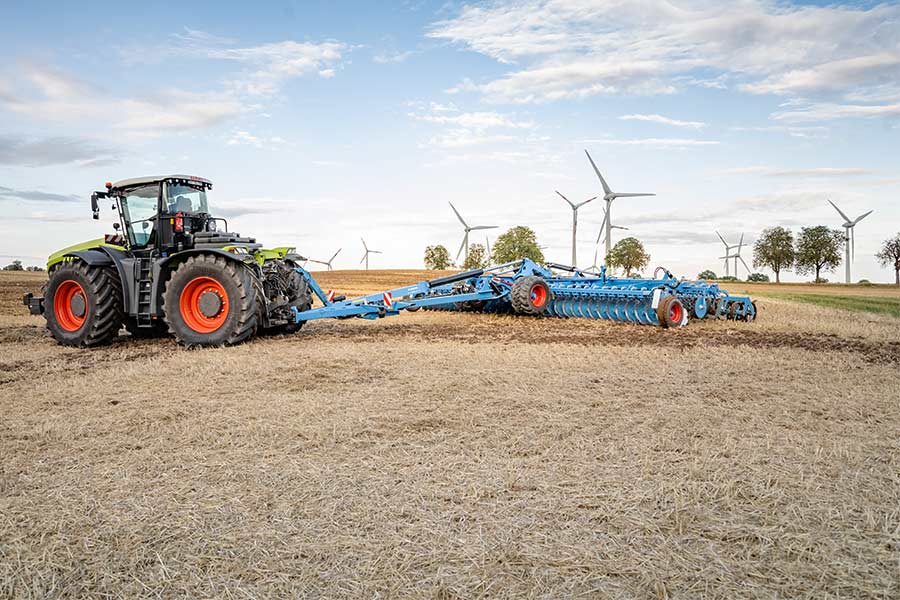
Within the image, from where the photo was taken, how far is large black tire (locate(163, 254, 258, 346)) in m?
10.4

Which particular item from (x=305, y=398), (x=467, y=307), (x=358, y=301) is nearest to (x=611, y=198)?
→ (x=467, y=307)

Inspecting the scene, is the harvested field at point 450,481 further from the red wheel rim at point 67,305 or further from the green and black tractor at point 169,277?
the red wheel rim at point 67,305

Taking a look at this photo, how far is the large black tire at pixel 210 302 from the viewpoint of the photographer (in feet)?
34.1

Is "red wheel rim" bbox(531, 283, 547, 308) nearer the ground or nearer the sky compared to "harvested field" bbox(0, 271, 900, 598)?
nearer the sky

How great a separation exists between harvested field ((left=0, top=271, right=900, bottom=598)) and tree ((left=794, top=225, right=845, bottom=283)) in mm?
59939

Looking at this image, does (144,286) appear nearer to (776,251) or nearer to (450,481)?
(450,481)

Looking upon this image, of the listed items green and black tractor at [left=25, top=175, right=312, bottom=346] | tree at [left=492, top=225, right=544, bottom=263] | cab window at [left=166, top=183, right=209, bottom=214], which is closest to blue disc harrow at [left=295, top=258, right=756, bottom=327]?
green and black tractor at [left=25, top=175, right=312, bottom=346]

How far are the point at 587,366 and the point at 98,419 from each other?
5.51 meters

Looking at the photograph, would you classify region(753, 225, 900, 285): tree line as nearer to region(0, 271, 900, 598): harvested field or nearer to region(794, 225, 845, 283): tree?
region(794, 225, 845, 283): tree

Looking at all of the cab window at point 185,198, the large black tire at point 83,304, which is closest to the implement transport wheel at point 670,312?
the cab window at point 185,198

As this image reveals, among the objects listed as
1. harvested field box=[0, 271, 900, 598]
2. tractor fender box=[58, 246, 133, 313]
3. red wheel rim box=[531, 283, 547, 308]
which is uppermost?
tractor fender box=[58, 246, 133, 313]

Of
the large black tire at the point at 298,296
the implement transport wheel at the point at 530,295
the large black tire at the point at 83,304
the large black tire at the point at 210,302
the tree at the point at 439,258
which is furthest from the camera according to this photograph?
the tree at the point at 439,258

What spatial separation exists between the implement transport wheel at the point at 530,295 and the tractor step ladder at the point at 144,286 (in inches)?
290

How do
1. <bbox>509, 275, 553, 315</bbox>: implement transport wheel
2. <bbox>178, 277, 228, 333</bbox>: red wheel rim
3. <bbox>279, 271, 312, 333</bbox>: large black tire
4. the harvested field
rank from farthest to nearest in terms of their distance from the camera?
<bbox>509, 275, 553, 315</bbox>: implement transport wheel → <bbox>279, 271, 312, 333</bbox>: large black tire → <bbox>178, 277, 228, 333</bbox>: red wheel rim → the harvested field
